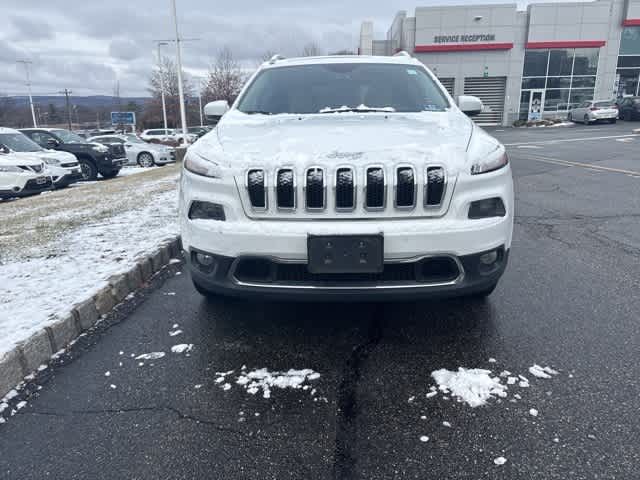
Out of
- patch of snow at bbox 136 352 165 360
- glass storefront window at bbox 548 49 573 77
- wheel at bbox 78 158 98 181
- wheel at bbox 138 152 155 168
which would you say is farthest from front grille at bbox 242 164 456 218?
glass storefront window at bbox 548 49 573 77

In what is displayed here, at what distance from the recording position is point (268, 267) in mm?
2502

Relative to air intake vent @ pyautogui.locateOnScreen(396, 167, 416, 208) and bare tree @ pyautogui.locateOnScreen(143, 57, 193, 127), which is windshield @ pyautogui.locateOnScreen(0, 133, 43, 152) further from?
bare tree @ pyautogui.locateOnScreen(143, 57, 193, 127)

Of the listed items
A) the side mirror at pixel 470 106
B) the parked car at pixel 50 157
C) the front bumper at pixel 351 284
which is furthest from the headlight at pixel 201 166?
the parked car at pixel 50 157

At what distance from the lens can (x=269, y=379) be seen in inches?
95.7

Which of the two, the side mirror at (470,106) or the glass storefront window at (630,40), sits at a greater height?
the glass storefront window at (630,40)

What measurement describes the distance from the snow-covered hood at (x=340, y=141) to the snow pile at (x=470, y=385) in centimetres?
111

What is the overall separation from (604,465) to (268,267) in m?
1.74

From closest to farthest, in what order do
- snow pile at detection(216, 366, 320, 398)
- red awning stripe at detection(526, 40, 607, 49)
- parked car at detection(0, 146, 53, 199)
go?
1. snow pile at detection(216, 366, 320, 398)
2. parked car at detection(0, 146, 53, 199)
3. red awning stripe at detection(526, 40, 607, 49)

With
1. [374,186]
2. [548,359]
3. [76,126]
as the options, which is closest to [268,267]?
[374,186]

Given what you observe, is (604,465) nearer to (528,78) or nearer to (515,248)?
(515,248)

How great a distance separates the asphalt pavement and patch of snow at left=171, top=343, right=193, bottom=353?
0.16 feet

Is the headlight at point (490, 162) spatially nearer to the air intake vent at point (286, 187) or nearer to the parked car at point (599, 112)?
the air intake vent at point (286, 187)

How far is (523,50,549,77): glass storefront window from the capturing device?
114 feet

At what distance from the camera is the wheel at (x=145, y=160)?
19.4 meters
